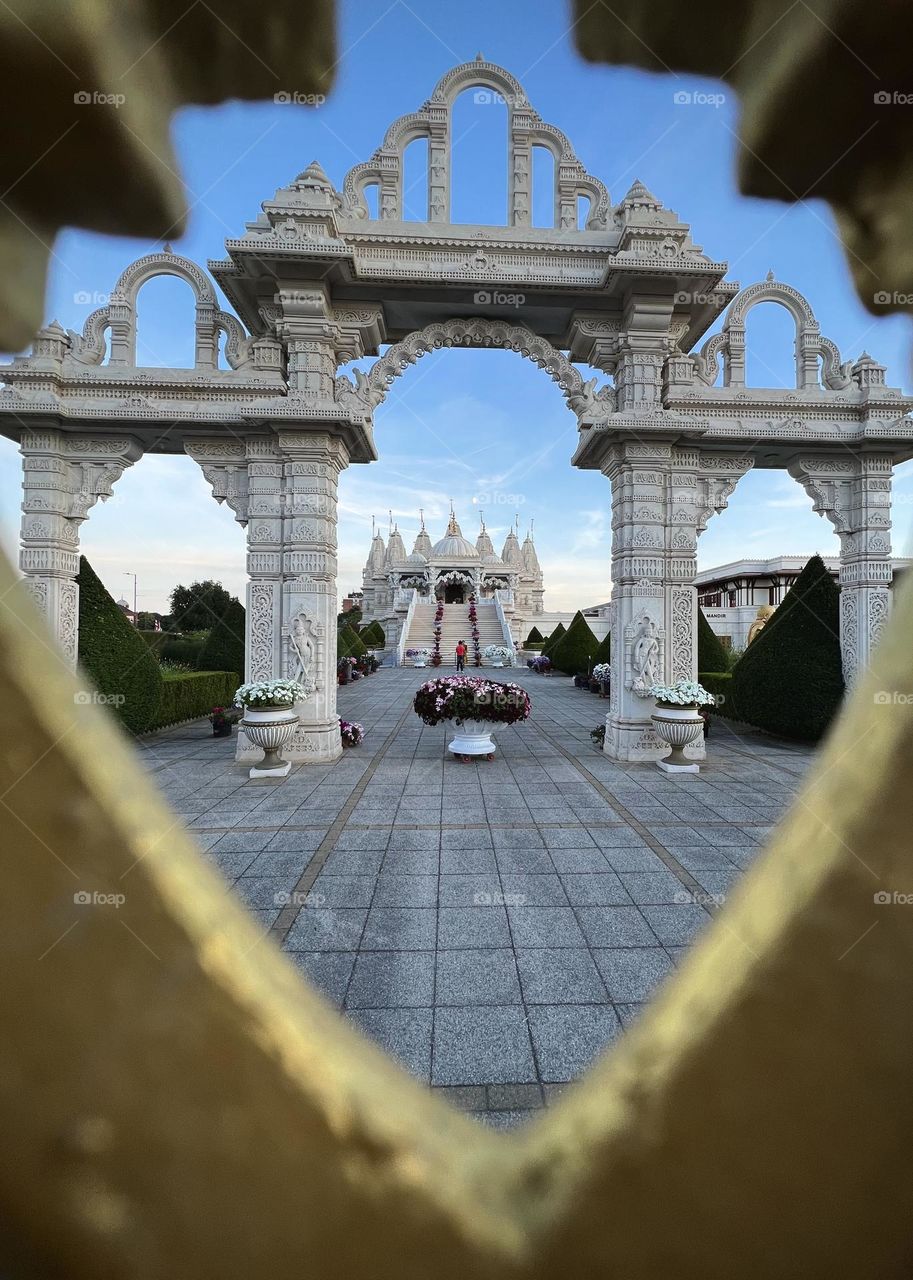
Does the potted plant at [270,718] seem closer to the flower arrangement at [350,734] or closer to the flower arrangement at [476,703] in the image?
the flower arrangement at [350,734]

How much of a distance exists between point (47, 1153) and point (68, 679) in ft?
2.08

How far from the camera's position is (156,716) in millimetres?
10312

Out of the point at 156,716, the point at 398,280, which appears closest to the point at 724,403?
the point at 398,280

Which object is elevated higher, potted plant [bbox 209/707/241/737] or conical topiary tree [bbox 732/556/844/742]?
conical topiary tree [bbox 732/556/844/742]

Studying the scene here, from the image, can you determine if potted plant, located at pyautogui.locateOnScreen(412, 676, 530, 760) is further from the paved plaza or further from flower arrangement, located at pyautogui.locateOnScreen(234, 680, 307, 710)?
flower arrangement, located at pyautogui.locateOnScreen(234, 680, 307, 710)

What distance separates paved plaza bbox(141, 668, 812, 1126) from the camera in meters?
2.89

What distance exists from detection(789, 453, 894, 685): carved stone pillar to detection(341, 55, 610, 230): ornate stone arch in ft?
17.9

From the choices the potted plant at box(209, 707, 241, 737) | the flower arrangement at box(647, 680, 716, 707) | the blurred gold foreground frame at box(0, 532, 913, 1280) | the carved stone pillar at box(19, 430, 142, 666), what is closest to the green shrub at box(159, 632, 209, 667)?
the potted plant at box(209, 707, 241, 737)

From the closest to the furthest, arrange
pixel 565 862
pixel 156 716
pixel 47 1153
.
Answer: pixel 47 1153 < pixel 565 862 < pixel 156 716

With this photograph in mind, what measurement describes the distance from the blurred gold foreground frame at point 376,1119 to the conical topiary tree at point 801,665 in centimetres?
1039

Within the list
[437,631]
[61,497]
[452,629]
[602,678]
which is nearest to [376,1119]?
[61,497]

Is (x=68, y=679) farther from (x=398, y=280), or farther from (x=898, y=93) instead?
(x=398, y=280)

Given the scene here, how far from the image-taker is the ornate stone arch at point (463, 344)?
28.4 ft

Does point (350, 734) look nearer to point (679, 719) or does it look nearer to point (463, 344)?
point (679, 719)
